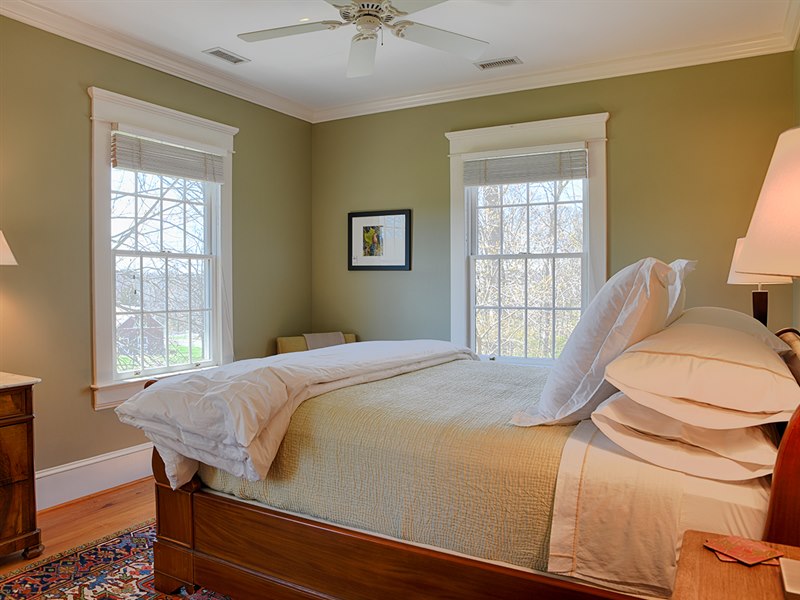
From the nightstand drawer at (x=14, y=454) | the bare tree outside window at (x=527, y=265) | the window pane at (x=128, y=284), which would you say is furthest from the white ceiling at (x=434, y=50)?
the nightstand drawer at (x=14, y=454)

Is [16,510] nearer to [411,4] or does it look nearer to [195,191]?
[195,191]

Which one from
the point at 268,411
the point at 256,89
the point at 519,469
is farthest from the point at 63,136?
the point at 519,469

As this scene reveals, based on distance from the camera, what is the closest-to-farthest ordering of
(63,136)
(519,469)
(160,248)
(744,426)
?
(744,426) → (519,469) → (63,136) → (160,248)

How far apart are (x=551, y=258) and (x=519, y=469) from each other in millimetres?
3000

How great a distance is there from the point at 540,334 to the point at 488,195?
1.18 meters

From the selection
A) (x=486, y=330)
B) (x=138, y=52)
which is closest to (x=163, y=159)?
(x=138, y=52)

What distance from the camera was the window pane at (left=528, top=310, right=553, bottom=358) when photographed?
4.37 meters

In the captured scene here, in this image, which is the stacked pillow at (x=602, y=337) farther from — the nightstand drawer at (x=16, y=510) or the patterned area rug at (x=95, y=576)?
the nightstand drawer at (x=16, y=510)

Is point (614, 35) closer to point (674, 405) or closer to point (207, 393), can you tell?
point (674, 405)

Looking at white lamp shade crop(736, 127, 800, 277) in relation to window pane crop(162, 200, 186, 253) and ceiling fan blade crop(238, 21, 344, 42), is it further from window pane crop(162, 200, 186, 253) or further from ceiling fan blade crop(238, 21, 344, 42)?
window pane crop(162, 200, 186, 253)

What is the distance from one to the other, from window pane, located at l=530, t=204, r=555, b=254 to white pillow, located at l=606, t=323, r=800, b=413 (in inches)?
110

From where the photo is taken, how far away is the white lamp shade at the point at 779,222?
0.86 m

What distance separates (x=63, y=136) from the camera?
3354 mm

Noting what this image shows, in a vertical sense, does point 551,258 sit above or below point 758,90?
below
